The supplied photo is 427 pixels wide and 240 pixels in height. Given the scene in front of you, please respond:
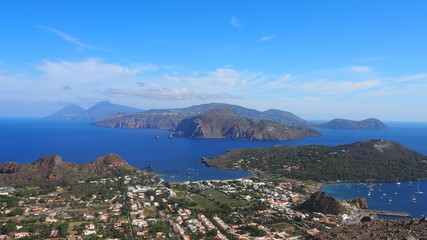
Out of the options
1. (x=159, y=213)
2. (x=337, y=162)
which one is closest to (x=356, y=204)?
(x=159, y=213)

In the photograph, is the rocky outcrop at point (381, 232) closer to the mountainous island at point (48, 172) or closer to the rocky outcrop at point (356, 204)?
the rocky outcrop at point (356, 204)

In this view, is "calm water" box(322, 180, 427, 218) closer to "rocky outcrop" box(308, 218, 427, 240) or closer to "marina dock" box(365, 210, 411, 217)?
"marina dock" box(365, 210, 411, 217)

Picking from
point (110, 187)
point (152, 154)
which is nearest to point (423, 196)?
point (110, 187)

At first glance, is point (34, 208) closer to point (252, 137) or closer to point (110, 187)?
point (110, 187)

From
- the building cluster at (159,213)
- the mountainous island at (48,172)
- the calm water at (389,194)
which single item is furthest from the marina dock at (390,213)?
the mountainous island at (48,172)

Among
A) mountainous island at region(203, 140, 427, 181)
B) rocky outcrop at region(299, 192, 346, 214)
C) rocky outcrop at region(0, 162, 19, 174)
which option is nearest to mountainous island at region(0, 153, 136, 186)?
rocky outcrop at region(0, 162, 19, 174)

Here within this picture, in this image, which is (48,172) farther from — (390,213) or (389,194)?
(389,194)
